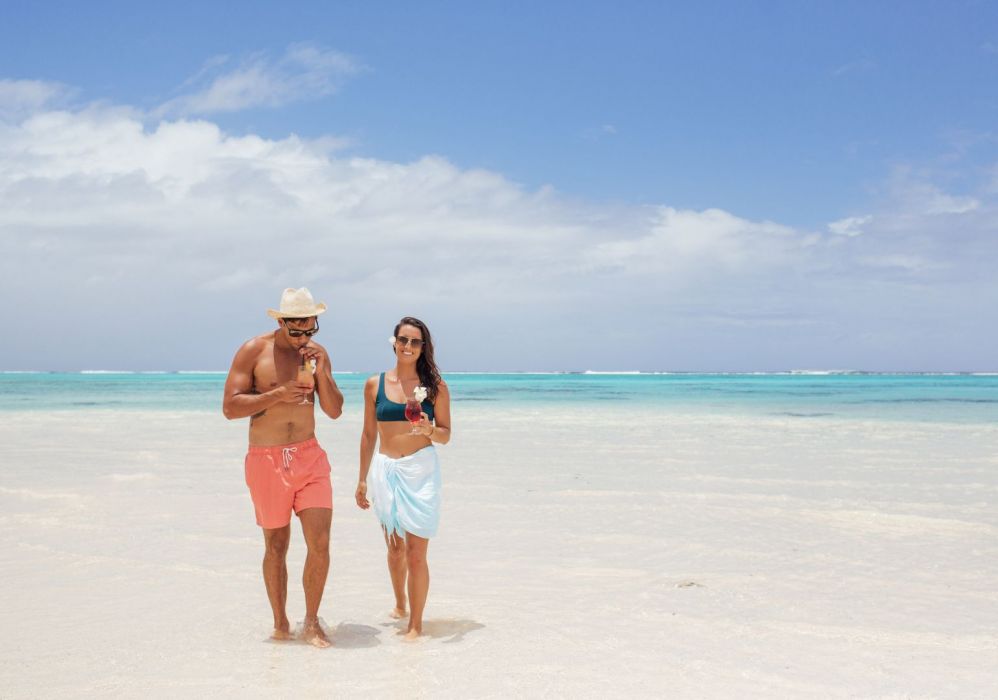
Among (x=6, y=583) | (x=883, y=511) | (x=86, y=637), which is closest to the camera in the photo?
(x=86, y=637)

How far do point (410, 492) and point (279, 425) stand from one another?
2.88 ft

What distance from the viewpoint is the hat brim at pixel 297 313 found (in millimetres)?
4449

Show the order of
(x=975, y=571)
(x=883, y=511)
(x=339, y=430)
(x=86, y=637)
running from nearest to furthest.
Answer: (x=86, y=637)
(x=975, y=571)
(x=883, y=511)
(x=339, y=430)

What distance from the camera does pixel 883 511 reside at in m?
8.82

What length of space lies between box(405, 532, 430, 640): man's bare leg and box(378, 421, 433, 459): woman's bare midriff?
50 cm

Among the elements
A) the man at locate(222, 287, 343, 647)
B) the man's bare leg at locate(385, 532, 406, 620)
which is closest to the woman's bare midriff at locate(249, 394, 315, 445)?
the man at locate(222, 287, 343, 647)

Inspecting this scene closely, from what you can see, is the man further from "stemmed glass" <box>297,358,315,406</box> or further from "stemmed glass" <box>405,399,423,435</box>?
"stemmed glass" <box>405,399,423,435</box>

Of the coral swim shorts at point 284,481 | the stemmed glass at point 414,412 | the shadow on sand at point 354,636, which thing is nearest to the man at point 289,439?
the coral swim shorts at point 284,481

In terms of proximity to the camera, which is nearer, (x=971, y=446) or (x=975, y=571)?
(x=975, y=571)

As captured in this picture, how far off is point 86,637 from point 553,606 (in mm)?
2982

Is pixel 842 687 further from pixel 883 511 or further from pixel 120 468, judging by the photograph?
pixel 120 468

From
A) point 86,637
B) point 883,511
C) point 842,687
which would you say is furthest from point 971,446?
point 86,637

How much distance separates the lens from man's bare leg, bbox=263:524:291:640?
4680 millimetres

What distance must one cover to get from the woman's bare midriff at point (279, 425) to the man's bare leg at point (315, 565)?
0.44 m
